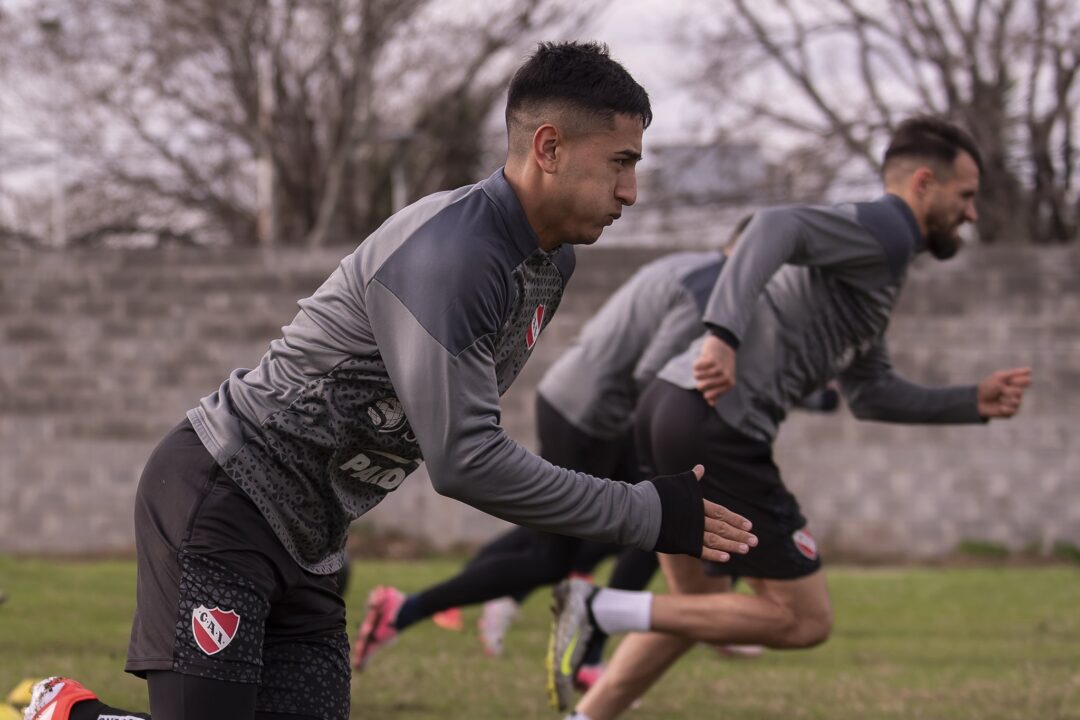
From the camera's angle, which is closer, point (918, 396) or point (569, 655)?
point (569, 655)

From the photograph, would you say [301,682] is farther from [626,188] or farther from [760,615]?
[760,615]

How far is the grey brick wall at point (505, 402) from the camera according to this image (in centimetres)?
1183

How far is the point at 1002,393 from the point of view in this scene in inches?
197

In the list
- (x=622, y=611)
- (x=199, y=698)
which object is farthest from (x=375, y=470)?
(x=622, y=611)

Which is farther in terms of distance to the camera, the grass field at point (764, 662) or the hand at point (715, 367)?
the grass field at point (764, 662)

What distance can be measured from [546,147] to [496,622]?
163 inches

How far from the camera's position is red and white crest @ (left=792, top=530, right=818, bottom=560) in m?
4.59

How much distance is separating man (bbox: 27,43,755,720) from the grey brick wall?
28.4 ft

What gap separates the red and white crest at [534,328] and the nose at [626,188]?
0.30m

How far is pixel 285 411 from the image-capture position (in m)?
3.04

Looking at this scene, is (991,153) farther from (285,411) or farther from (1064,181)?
(285,411)

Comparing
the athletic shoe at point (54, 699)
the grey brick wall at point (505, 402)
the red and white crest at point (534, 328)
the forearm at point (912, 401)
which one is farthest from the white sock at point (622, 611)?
the grey brick wall at point (505, 402)

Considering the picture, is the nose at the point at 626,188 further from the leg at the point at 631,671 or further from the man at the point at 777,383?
the leg at the point at 631,671

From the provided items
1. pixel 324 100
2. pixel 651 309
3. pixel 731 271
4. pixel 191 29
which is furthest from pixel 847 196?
pixel 731 271
